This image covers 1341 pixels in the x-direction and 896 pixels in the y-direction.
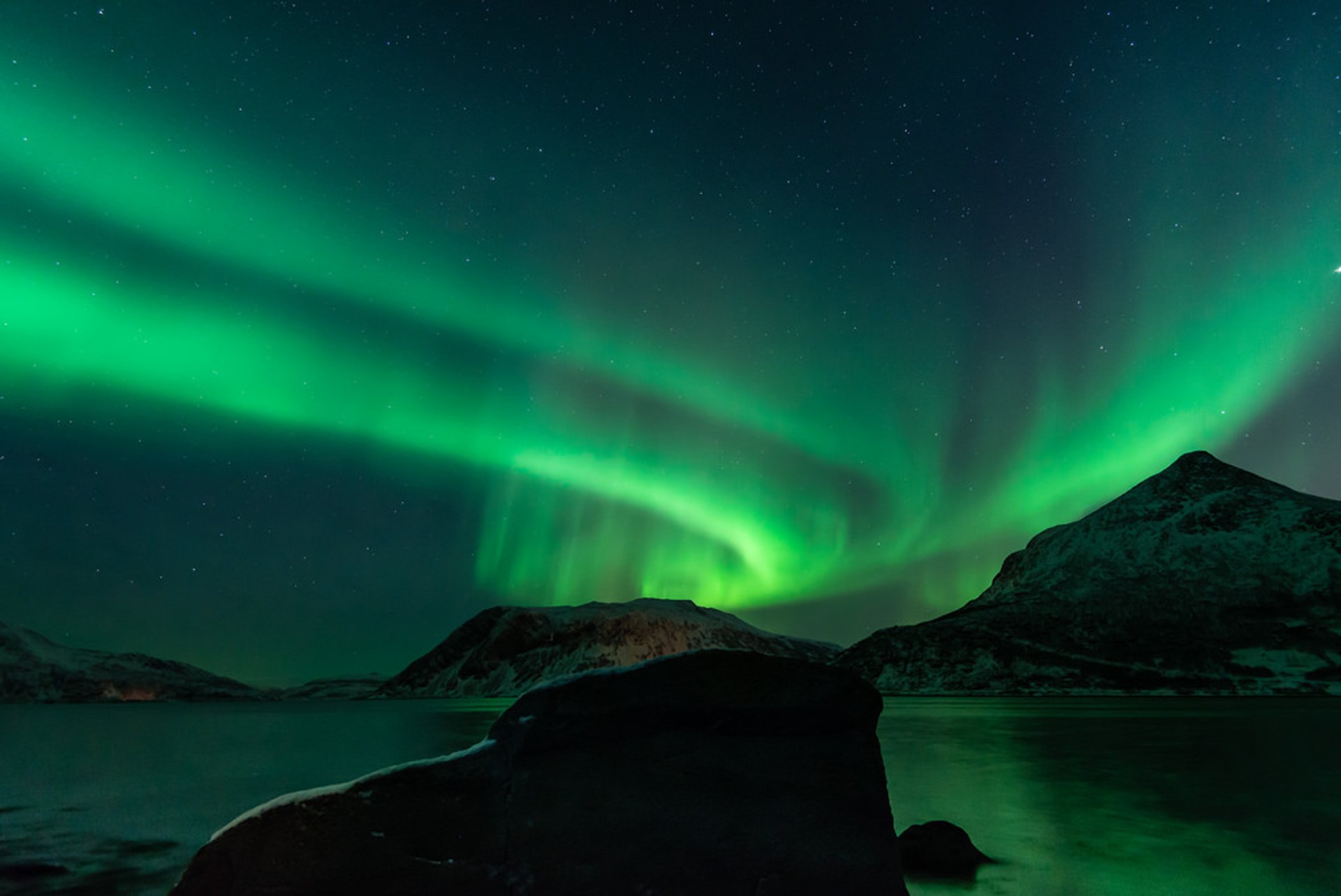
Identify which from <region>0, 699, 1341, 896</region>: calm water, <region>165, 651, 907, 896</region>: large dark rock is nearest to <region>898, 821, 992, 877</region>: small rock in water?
<region>0, 699, 1341, 896</region>: calm water

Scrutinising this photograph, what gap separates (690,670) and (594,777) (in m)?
1.61

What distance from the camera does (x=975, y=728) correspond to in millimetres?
74625

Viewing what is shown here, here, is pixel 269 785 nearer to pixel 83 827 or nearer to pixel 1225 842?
pixel 83 827

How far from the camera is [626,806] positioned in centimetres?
877

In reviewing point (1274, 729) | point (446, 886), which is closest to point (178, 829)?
point (446, 886)

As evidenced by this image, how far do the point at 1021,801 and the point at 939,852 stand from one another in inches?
493

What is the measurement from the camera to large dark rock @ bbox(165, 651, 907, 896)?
8141mm

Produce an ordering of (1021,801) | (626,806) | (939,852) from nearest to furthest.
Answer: (626,806) < (939,852) < (1021,801)

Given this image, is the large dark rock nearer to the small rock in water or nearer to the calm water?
the calm water

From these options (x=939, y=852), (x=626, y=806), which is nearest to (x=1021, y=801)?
(x=939, y=852)

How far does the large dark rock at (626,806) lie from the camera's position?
8.14 m

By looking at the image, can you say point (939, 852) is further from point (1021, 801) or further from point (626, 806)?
point (1021, 801)

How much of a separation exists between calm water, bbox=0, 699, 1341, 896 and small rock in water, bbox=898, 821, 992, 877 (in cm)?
57

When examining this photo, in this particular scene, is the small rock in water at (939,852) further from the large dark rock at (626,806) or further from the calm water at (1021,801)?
the large dark rock at (626,806)
